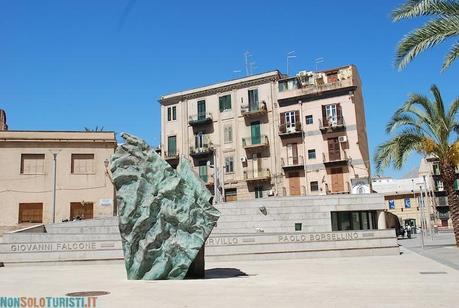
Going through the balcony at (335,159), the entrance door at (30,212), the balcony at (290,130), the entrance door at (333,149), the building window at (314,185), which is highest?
the balcony at (290,130)

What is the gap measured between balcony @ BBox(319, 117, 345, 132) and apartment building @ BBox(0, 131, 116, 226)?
1987 cm

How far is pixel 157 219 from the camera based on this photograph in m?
12.4

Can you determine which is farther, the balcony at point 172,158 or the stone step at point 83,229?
the balcony at point 172,158

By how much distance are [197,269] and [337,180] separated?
107 ft

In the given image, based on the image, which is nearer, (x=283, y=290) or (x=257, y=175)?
(x=283, y=290)

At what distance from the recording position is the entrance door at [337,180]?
4338 centimetres

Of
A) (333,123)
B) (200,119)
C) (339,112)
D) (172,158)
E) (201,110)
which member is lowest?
(172,158)

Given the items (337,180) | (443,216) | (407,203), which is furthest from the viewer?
(407,203)

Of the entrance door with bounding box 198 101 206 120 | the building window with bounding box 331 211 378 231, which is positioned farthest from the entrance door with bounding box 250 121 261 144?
the building window with bounding box 331 211 378 231

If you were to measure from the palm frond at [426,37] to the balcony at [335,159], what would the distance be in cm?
2798

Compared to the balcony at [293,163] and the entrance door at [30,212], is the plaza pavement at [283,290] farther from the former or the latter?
the balcony at [293,163]

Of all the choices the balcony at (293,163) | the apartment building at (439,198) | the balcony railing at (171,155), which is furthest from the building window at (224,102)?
the apartment building at (439,198)

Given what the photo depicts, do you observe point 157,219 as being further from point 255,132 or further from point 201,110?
point 201,110

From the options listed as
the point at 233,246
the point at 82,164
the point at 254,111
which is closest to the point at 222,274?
the point at 233,246
